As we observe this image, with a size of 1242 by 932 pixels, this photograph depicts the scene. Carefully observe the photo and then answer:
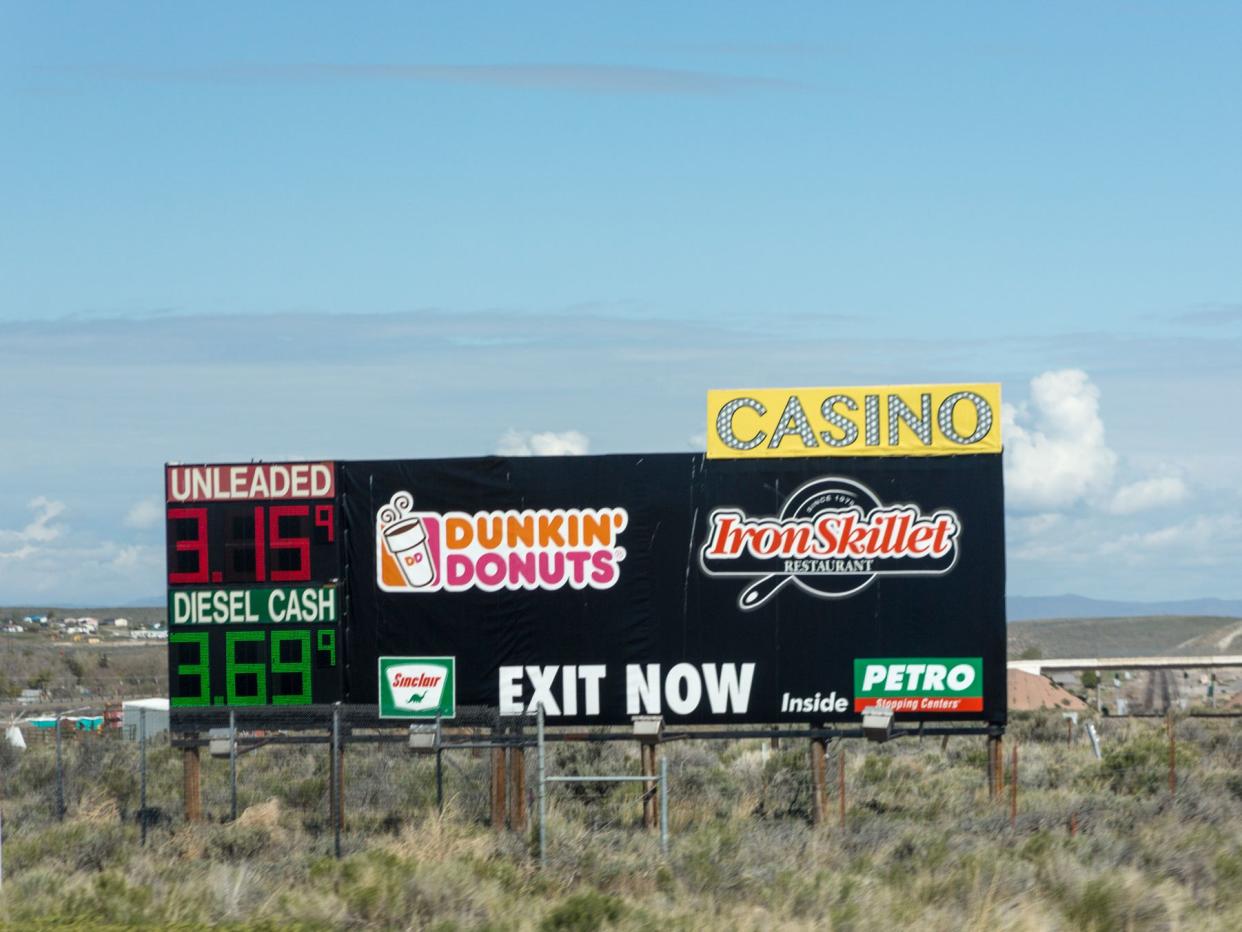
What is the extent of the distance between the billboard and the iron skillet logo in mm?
33

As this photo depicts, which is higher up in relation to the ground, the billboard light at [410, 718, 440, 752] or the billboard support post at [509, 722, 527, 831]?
the billboard light at [410, 718, 440, 752]

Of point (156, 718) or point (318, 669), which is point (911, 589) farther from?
point (156, 718)

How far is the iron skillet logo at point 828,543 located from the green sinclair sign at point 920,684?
48.3 inches

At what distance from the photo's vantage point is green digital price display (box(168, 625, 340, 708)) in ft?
80.5

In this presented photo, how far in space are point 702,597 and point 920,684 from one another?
343cm

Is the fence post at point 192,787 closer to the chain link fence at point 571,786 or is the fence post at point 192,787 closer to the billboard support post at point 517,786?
the chain link fence at point 571,786

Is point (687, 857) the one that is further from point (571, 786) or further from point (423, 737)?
point (571, 786)

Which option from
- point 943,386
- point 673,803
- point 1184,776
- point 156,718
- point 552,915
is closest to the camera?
point 552,915

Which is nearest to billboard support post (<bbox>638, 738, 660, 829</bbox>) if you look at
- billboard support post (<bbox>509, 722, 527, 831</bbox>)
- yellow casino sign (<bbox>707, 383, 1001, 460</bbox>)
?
billboard support post (<bbox>509, 722, 527, 831</bbox>)

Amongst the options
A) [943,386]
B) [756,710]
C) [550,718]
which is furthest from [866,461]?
[550,718]

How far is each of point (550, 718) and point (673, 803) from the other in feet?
9.13

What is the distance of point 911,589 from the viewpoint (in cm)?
2419

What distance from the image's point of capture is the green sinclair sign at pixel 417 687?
24469 mm

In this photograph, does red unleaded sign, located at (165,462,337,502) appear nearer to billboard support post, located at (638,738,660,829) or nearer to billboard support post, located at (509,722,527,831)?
billboard support post, located at (509,722,527,831)
